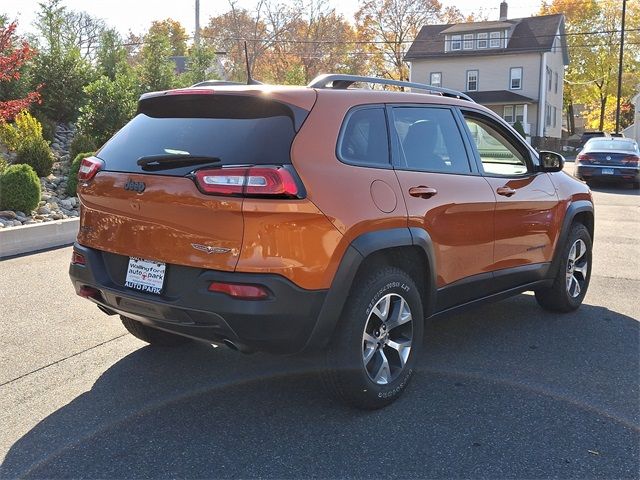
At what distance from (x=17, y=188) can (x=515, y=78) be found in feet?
130

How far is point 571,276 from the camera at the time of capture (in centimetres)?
567

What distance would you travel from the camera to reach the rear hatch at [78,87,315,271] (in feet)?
10.5

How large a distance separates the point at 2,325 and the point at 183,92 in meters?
2.78

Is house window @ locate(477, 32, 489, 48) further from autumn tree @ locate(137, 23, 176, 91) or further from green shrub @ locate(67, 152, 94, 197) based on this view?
green shrub @ locate(67, 152, 94, 197)

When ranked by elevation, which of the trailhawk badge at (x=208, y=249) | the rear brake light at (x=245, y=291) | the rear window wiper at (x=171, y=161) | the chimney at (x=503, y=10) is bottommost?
the rear brake light at (x=245, y=291)

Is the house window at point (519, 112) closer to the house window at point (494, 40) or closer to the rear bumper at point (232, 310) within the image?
the house window at point (494, 40)

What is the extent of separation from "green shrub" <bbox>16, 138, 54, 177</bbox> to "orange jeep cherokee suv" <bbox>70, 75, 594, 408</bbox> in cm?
892

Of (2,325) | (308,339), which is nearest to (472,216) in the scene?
(308,339)

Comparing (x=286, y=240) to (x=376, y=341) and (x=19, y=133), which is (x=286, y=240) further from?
(x=19, y=133)

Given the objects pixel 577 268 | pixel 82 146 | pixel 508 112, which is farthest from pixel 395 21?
pixel 577 268

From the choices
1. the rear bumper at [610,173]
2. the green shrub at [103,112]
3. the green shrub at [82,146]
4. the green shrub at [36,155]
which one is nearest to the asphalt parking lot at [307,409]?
the green shrub at [36,155]

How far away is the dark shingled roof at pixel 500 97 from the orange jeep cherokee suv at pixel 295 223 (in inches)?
1555

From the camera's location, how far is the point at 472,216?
4281mm

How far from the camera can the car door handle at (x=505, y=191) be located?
460cm
